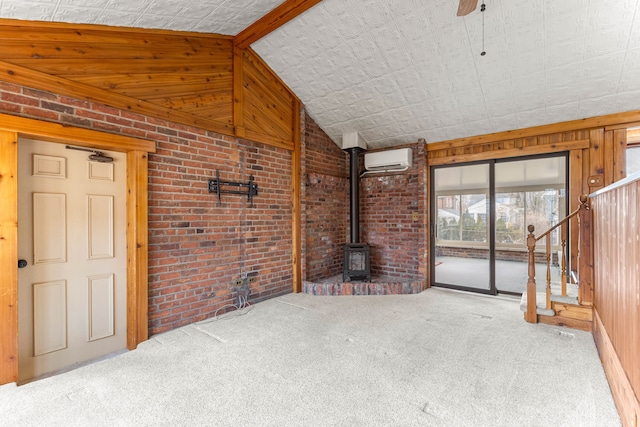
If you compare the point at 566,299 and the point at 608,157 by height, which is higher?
the point at 608,157

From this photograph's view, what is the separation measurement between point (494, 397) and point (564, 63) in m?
3.34

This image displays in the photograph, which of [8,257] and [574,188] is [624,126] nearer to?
[574,188]

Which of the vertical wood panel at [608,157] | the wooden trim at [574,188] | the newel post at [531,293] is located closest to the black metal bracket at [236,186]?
the newel post at [531,293]

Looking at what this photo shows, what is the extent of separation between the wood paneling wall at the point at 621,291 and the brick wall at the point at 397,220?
2457 mm

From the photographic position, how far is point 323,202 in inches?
204

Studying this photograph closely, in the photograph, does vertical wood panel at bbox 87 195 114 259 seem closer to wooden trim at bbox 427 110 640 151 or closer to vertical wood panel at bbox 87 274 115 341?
vertical wood panel at bbox 87 274 115 341

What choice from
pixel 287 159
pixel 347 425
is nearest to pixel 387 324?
pixel 347 425

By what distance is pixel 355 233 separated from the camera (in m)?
5.12

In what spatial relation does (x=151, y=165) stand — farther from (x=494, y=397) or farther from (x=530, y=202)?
(x=530, y=202)

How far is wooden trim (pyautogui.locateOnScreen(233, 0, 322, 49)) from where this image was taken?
3.26 m

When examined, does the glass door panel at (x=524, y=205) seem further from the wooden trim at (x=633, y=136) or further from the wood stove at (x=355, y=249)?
the wood stove at (x=355, y=249)

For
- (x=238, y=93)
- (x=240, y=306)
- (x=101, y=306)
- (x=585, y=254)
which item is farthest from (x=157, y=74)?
(x=585, y=254)

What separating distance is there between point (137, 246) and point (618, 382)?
378 cm

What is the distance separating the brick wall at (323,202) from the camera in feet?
16.1
